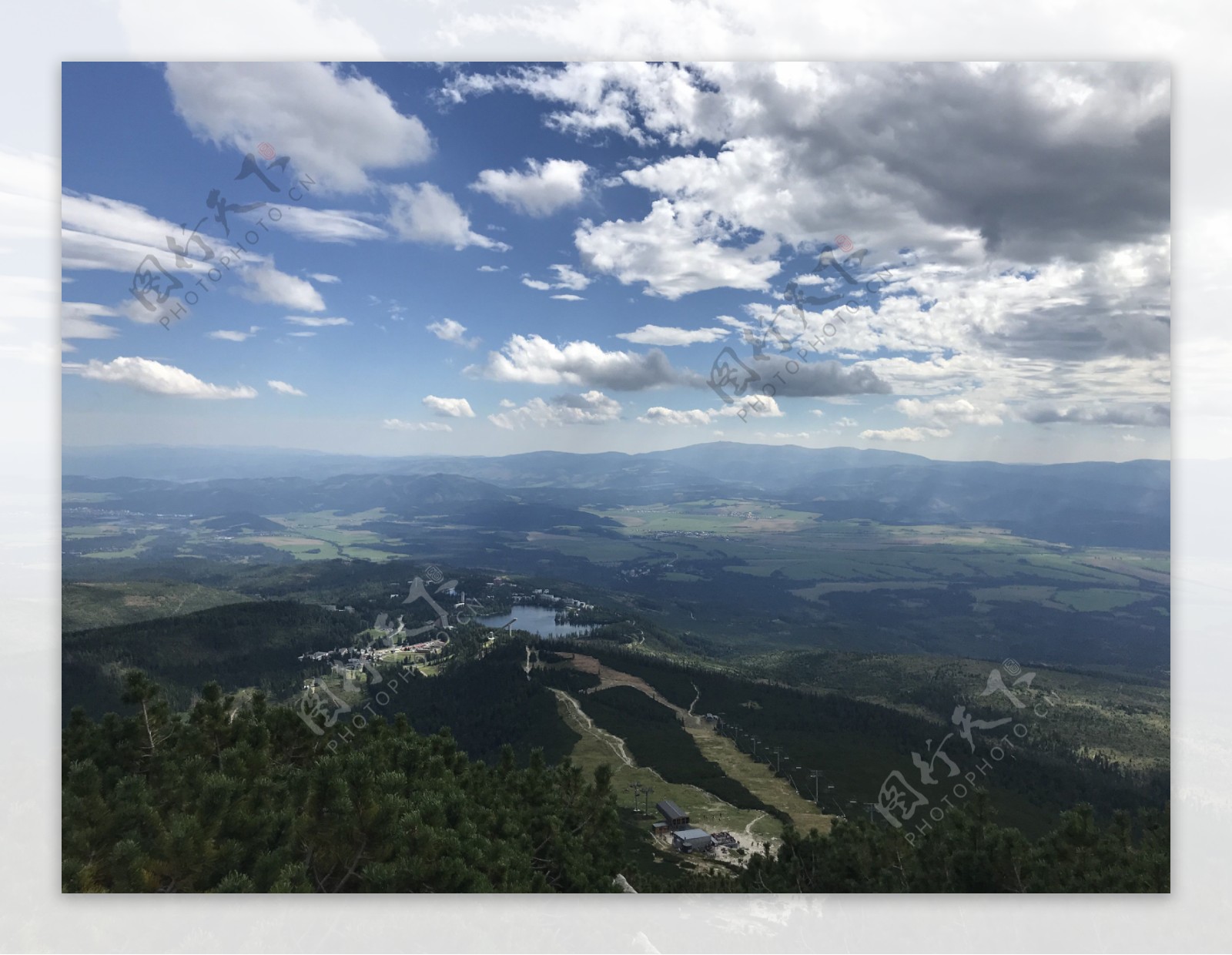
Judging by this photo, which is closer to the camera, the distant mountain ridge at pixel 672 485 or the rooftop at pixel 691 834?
the rooftop at pixel 691 834

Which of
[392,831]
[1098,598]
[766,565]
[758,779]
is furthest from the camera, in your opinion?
[766,565]

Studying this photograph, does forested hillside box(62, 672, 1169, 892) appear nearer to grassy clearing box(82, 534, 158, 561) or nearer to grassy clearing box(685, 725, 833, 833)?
grassy clearing box(685, 725, 833, 833)

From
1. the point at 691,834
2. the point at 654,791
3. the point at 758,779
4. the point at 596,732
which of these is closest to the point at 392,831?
the point at 691,834

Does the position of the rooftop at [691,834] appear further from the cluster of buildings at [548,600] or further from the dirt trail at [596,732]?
the cluster of buildings at [548,600]

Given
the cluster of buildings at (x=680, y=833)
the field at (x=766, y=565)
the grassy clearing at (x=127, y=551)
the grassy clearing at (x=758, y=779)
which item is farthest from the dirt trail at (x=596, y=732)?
the grassy clearing at (x=127, y=551)

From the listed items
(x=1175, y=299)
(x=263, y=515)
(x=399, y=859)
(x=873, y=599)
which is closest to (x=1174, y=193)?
(x=1175, y=299)

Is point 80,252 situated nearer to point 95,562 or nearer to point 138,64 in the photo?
point 138,64

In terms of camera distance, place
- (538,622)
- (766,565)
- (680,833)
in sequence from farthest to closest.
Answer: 1. (766,565)
2. (538,622)
3. (680,833)

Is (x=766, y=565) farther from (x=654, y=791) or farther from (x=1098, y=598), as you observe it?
(x=654, y=791)
